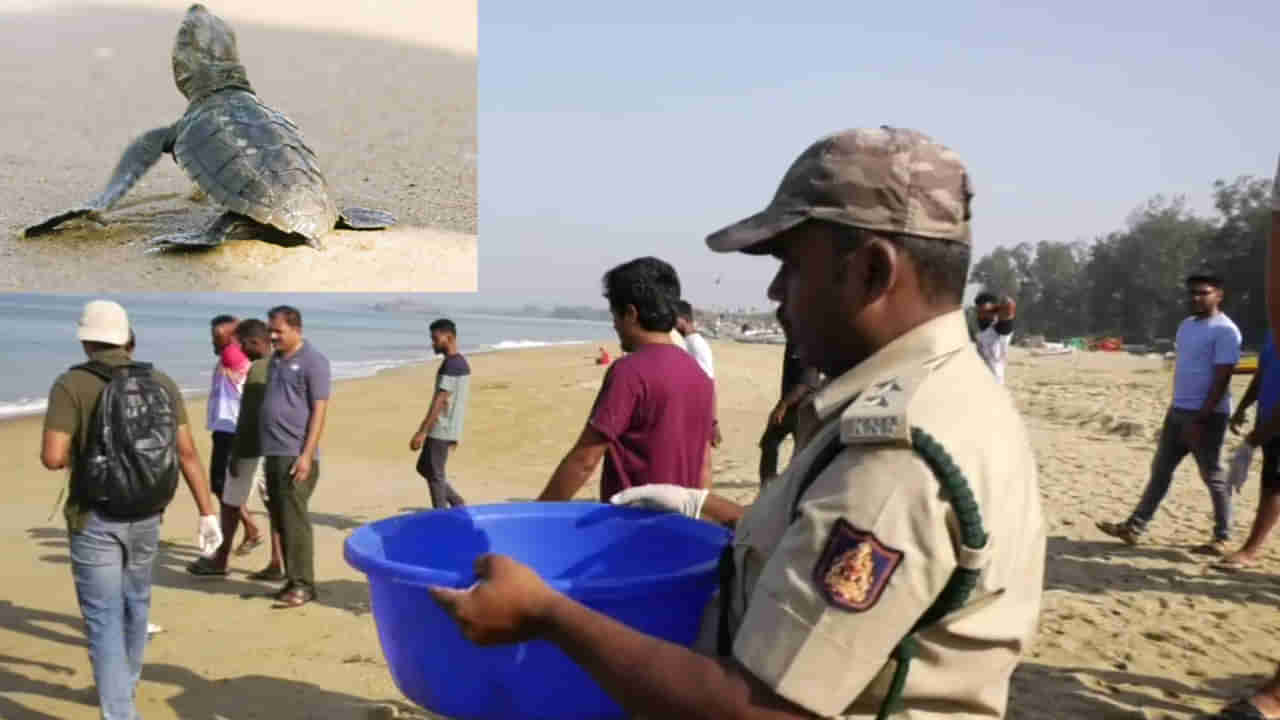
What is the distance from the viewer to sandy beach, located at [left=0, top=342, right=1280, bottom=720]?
425 cm

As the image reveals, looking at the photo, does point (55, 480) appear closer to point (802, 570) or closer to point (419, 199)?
point (419, 199)

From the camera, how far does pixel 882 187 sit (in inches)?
46.6

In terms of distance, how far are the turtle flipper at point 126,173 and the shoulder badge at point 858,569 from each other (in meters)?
8.46

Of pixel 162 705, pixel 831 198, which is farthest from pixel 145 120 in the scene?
pixel 831 198

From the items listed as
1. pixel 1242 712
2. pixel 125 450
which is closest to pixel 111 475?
pixel 125 450

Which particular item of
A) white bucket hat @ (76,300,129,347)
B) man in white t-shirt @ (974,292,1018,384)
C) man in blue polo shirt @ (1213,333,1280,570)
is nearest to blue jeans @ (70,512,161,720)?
white bucket hat @ (76,300,129,347)

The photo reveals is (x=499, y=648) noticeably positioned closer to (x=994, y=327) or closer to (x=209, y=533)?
(x=209, y=533)

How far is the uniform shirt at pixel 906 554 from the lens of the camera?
3.42 feet

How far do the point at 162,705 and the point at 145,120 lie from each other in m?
7.11

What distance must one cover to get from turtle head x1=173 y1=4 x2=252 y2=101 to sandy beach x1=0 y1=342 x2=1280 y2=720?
4.11 m

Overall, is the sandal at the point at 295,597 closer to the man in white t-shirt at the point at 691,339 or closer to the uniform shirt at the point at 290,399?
the uniform shirt at the point at 290,399

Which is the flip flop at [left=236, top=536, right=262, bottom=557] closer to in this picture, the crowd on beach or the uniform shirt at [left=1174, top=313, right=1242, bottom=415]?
the crowd on beach

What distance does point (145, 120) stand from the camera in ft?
30.8

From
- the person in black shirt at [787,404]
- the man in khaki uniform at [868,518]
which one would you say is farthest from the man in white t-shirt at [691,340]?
the man in khaki uniform at [868,518]
